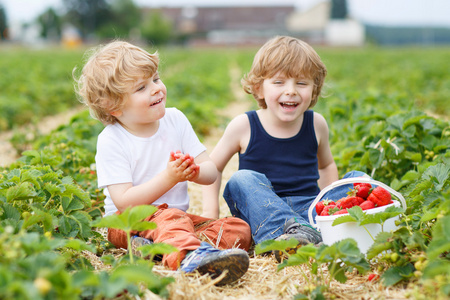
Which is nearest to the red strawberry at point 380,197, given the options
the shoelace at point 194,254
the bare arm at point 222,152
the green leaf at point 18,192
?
the shoelace at point 194,254

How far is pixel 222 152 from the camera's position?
10.0 ft

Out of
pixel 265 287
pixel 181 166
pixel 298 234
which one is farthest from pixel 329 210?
pixel 181 166

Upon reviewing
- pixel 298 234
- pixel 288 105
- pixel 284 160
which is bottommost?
pixel 298 234

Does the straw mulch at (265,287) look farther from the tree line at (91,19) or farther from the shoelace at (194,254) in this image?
the tree line at (91,19)

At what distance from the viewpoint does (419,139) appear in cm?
362

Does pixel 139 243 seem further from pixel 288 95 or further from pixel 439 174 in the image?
pixel 439 174

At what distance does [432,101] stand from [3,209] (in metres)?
8.44

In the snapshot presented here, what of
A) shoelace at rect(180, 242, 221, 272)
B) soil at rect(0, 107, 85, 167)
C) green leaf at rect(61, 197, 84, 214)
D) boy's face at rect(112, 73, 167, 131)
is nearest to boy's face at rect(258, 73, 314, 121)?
boy's face at rect(112, 73, 167, 131)

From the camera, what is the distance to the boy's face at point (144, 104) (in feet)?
8.66

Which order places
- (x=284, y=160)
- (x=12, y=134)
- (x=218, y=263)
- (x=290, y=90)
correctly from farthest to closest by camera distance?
1. (x=12, y=134)
2. (x=284, y=160)
3. (x=290, y=90)
4. (x=218, y=263)

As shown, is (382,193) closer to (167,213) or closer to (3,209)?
(167,213)

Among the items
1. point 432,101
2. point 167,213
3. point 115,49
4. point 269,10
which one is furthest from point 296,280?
point 269,10

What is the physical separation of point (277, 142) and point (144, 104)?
873mm

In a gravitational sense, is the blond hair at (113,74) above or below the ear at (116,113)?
above
